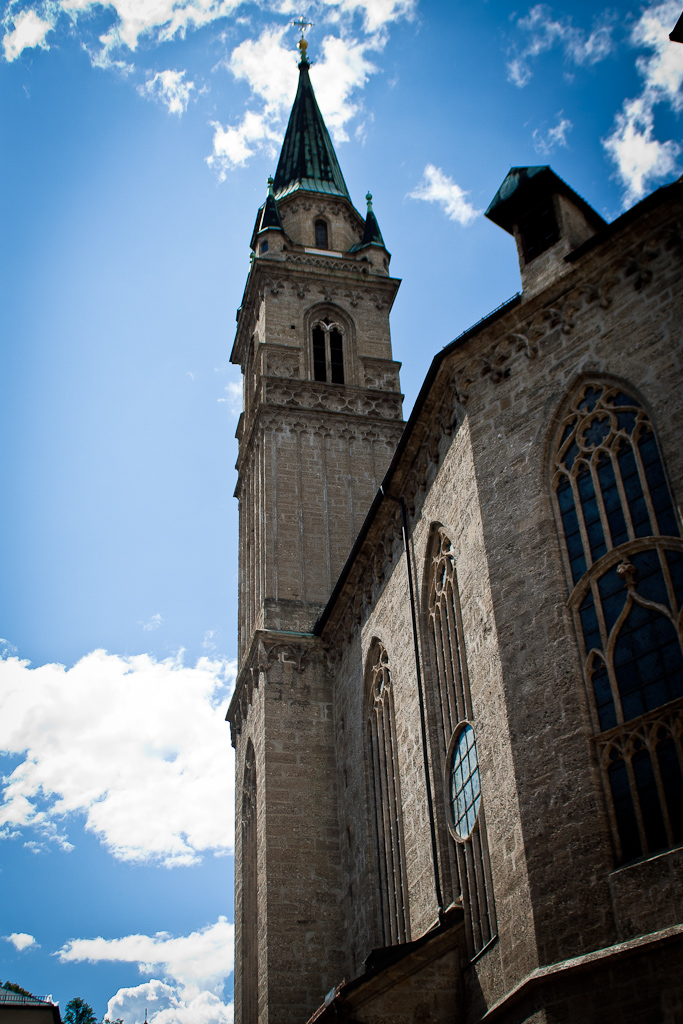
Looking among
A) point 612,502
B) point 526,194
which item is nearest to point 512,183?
point 526,194

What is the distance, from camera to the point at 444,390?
17.4 meters

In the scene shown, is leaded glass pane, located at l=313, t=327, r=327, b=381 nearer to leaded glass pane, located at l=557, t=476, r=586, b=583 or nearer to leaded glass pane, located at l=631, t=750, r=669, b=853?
leaded glass pane, located at l=557, t=476, r=586, b=583

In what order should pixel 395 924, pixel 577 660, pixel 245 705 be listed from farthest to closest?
pixel 245 705
pixel 395 924
pixel 577 660

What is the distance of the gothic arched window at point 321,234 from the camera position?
36.4 metres

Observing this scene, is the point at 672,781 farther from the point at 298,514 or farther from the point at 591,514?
the point at 298,514

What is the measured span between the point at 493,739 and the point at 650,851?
110 inches

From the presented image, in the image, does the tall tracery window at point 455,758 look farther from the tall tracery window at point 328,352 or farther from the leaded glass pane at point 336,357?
the leaded glass pane at point 336,357

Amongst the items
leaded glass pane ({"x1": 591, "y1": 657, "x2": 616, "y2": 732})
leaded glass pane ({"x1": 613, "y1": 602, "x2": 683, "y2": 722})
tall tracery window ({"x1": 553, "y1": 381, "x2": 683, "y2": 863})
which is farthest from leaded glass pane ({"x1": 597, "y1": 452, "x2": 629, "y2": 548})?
leaded glass pane ({"x1": 591, "y1": 657, "x2": 616, "y2": 732})

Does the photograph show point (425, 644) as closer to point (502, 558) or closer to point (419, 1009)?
point (502, 558)

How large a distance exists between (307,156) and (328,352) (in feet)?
37.8

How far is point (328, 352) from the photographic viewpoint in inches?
1267

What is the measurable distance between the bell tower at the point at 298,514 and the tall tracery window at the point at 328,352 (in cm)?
5

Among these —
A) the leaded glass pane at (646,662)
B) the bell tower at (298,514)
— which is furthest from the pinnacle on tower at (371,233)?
the leaded glass pane at (646,662)

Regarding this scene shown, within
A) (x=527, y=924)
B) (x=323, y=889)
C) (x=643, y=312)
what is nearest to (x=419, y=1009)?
(x=527, y=924)
